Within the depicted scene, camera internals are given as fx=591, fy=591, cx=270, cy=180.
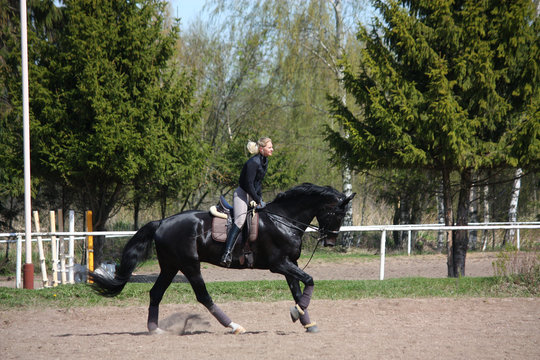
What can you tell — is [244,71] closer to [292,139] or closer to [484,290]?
[292,139]

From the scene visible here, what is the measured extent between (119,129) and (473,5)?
29.8ft

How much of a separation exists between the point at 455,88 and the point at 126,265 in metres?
9.35

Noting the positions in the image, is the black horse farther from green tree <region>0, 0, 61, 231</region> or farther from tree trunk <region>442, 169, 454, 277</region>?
green tree <region>0, 0, 61, 231</region>

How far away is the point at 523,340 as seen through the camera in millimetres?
7199

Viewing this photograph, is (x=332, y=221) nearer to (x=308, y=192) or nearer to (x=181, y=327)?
(x=308, y=192)

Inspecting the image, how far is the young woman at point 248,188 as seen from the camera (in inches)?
305

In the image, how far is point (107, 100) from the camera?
15.4 m

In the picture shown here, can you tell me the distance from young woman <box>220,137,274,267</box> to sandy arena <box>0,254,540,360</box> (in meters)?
1.27

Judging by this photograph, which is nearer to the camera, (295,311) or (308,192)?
(295,311)

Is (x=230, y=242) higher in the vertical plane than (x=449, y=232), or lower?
higher

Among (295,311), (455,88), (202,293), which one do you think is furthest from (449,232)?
(202,293)

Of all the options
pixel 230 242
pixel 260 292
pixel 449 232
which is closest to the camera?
pixel 230 242

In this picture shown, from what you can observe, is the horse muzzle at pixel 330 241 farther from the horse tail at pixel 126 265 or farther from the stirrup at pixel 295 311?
the horse tail at pixel 126 265

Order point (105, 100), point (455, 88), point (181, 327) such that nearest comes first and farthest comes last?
point (181, 327) < point (455, 88) < point (105, 100)
